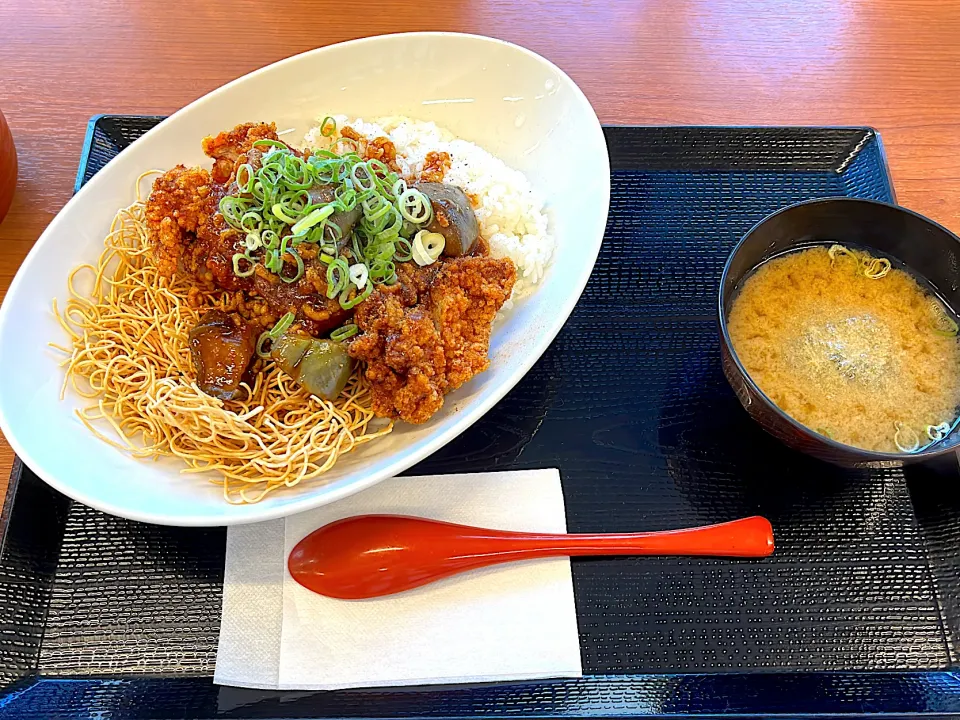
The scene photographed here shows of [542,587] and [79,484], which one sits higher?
[79,484]

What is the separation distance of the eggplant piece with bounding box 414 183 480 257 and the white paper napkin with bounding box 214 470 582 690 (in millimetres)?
753

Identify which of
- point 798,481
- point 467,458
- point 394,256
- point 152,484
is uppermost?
point 394,256

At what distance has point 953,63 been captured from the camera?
285 centimetres

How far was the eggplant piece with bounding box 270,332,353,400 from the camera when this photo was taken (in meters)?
1.75

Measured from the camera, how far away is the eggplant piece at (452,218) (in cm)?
192

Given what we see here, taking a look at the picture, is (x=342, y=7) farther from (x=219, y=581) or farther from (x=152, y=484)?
(x=219, y=581)

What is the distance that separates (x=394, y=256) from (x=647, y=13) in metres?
1.95

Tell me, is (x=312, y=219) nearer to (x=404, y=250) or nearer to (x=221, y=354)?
(x=404, y=250)

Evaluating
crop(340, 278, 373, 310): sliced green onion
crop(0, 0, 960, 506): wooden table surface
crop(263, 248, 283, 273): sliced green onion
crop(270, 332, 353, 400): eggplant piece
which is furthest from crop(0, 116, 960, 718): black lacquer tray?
crop(0, 0, 960, 506): wooden table surface

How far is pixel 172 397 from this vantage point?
5.66 feet

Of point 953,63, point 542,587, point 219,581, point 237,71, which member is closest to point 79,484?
point 219,581

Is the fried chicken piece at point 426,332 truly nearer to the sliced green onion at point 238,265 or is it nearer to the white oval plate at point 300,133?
the white oval plate at point 300,133

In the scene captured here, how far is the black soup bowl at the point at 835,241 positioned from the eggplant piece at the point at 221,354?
1234 millimetres

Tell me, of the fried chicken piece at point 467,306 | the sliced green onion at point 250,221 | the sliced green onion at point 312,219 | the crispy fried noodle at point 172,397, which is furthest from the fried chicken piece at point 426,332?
the sliced green onion at point 250,221
